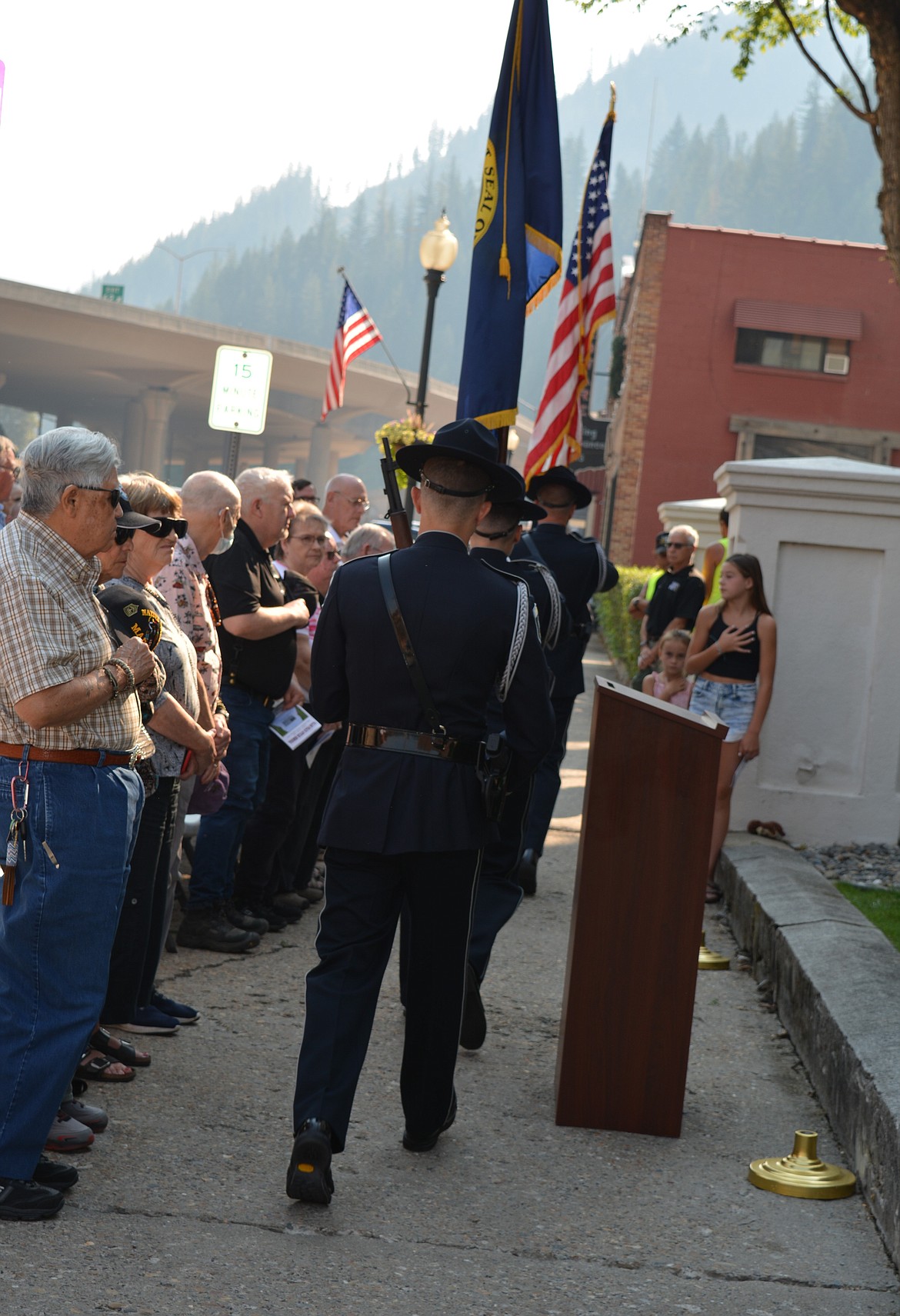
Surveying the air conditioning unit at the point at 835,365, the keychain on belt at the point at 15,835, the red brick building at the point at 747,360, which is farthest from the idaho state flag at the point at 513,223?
the air conditioning unit at the point at 835,365

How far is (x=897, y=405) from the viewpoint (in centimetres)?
3412

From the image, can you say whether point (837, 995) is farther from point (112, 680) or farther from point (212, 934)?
point (112, 680)

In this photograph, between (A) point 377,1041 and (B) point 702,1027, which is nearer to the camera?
(A) point 377,1041

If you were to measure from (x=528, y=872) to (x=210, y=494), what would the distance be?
11.0 ft

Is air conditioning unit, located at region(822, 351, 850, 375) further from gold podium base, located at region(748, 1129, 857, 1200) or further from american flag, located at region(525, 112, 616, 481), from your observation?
gold podium base, located at region(748, 1129, 857, 1200)

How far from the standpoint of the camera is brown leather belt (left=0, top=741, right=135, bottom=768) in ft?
12.4

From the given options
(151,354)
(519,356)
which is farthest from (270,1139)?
(151,354)

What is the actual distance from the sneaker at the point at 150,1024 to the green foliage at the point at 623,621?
35.8 ft

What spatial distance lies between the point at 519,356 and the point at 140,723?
265cm

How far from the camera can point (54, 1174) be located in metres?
3.87

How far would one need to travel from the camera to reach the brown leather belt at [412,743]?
4117mm

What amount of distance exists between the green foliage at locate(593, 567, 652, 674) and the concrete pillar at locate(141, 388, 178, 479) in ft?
125

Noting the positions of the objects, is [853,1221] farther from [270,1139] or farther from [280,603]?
[280,603]

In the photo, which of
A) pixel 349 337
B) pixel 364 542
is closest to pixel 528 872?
pixel 364 542
